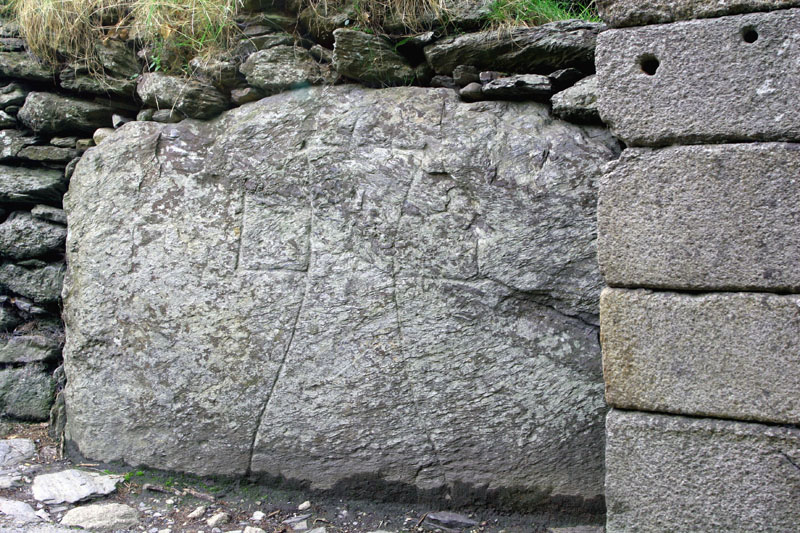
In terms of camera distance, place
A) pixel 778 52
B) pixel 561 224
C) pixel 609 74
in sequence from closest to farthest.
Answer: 1. pixel 778 52
2. pixel 609 74
3. pixel 561 224

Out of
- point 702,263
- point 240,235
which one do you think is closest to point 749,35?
point 702,263

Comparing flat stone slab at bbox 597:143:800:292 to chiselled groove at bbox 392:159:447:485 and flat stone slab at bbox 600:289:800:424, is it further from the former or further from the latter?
chiselled groove at bbox 392:159:447:485

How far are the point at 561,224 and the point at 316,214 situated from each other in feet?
3.06

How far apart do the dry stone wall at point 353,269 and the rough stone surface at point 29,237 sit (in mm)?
347

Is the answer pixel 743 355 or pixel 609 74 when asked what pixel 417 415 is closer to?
pixel 743 355

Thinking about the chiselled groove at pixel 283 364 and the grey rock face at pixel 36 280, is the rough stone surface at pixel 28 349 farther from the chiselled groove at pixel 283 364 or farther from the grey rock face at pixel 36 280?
the chiselled groove at pixel 283 364

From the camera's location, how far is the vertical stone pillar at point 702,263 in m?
1.71

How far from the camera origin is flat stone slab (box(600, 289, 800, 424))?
5.65 feet

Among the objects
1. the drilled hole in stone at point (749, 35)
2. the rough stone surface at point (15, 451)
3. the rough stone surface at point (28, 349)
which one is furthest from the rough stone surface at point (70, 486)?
the drilled hole in stone at point (749, 35)

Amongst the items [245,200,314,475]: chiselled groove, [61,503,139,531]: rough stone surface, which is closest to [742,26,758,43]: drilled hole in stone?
[245,200,314,475]: chiselled groove

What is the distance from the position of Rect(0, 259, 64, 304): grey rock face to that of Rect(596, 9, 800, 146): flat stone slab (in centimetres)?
265

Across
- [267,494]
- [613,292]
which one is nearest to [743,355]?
[613,292]

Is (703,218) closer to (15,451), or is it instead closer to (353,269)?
(353,269)

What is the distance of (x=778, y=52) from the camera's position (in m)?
1.69
